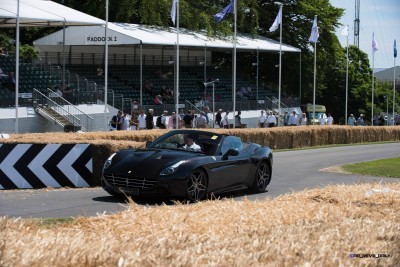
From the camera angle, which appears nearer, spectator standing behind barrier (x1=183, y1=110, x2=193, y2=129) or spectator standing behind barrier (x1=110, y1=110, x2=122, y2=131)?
spectator standing behind barrier (x1=110, y1=110, x2=122, y2=131)

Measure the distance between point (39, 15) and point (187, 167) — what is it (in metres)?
19.9

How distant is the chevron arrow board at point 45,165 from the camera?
57.3 feet

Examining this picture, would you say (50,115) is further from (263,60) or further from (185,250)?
(263,60)

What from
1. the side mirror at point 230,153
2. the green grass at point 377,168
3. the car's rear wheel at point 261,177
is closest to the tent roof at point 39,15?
the green grass at point 377,168

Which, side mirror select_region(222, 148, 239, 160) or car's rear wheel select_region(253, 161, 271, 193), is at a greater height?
side mirror select_region(222, 148, 239, 160)

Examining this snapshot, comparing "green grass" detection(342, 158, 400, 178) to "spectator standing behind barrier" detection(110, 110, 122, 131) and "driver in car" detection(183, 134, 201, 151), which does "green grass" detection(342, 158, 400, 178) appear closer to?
"driver in car" detection(183, 134, 201, 151)

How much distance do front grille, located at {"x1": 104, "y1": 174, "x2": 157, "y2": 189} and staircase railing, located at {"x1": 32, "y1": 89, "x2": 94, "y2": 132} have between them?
21.3 metres

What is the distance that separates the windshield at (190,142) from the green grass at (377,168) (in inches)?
323

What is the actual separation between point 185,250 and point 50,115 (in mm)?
30610

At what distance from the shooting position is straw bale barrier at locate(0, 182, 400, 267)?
534cm

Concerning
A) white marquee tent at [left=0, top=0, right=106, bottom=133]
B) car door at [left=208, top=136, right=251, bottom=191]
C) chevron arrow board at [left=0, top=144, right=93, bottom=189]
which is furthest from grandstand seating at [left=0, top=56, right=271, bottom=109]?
→ car door at [left=208, top=136, right=251, bottom=191]

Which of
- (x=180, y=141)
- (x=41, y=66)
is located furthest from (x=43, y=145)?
(x=41, y=66)

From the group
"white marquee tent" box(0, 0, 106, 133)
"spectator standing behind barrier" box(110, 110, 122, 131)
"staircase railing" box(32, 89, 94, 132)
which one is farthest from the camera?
"staircase railing" box(32, 89, 94, 132)

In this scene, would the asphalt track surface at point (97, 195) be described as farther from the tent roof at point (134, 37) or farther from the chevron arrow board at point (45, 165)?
the tent roof at point (134, 37)
